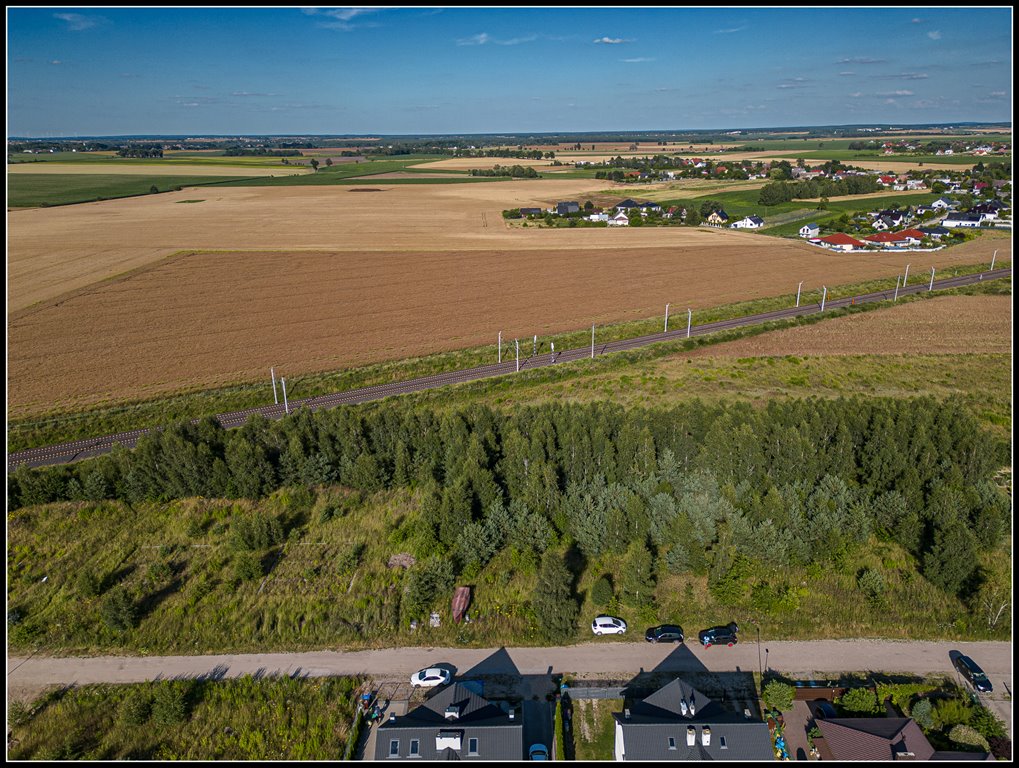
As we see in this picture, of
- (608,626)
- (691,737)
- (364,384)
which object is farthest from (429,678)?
(364,384)

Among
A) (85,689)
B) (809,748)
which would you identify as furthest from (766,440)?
(85,689)

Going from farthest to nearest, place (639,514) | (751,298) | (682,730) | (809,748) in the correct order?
(751,298), (639,514), (809,748), (682,730)

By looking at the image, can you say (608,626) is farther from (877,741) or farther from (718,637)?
(877,741)

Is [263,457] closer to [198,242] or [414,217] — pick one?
[198,242]

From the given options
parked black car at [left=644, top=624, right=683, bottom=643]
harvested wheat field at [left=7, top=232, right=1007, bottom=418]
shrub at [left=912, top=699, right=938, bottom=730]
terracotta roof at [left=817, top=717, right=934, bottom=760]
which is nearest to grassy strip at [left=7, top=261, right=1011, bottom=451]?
harvested wheat field at [left=7, top=232, right=1007, bottom=418]

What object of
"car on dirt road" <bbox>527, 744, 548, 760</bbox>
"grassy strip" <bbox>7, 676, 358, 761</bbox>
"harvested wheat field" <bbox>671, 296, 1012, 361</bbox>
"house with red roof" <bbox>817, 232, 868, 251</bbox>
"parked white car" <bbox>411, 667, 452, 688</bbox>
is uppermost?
"house with red roof" <bbox>817, 232, 868, 251</bbox>

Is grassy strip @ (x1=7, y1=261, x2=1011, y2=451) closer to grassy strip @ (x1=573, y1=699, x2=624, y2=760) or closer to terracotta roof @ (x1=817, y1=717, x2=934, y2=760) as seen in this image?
grassy strip @ (x1=573, y1=699, x2=624, y2=760)
